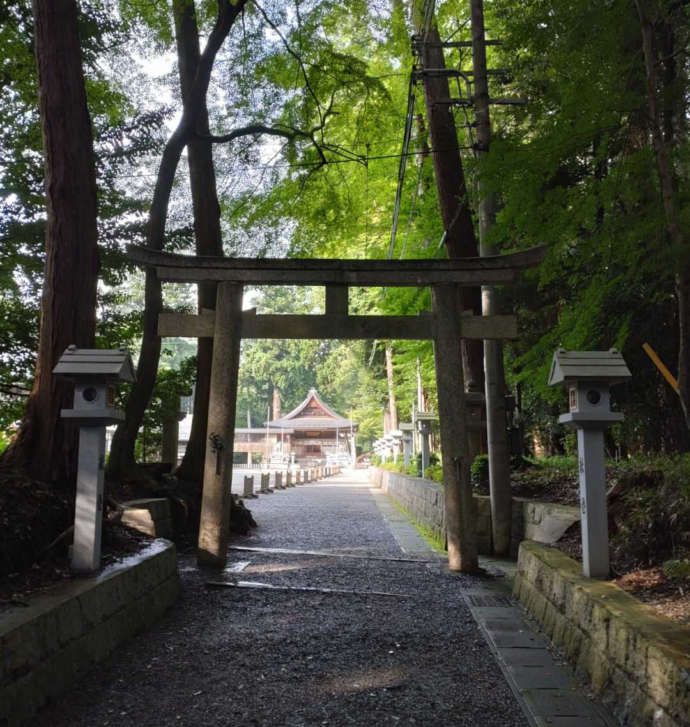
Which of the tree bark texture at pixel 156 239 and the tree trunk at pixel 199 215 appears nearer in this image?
the tree bark texture at pixel 156 239

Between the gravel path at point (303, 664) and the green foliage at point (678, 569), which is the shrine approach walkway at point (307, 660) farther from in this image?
the green foliage at point (678, 569)

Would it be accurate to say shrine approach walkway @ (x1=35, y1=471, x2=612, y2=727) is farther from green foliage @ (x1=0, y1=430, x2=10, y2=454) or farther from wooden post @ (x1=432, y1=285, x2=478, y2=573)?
green foliage @ (x1=0, y1=430, x2=10, y2=454)

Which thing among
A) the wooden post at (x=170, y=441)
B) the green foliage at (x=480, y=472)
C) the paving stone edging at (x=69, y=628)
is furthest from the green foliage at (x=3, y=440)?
the green foliage at (x=480, y=472)

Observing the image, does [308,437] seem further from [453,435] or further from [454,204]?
[453,435]

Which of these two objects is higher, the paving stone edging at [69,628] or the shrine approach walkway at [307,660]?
the paving stone edging at [69,628]

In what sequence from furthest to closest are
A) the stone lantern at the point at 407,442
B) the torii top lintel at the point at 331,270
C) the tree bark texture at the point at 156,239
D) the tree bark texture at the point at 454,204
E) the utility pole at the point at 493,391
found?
the stone lantern at the point at 407,442 → the tree bark texture at the point at 454,204 → the tree bark texture at the point at 156,239 → the utility pole at the point at 493,391 → the torii top lintel at the point at 331,270

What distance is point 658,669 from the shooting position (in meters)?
2.62

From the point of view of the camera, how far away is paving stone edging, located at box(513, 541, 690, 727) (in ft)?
8.32

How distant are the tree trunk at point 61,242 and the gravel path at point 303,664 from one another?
1681 millimetres

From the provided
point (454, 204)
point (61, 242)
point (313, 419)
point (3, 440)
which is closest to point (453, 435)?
point (61, 242)

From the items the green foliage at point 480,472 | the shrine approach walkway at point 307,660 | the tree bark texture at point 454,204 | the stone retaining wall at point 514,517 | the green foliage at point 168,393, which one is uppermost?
the tree bark texture at point 454,204

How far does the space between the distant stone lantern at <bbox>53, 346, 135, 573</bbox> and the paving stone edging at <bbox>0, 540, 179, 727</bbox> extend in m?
0.35

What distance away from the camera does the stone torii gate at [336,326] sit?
6.98 metres

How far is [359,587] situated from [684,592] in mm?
3225
